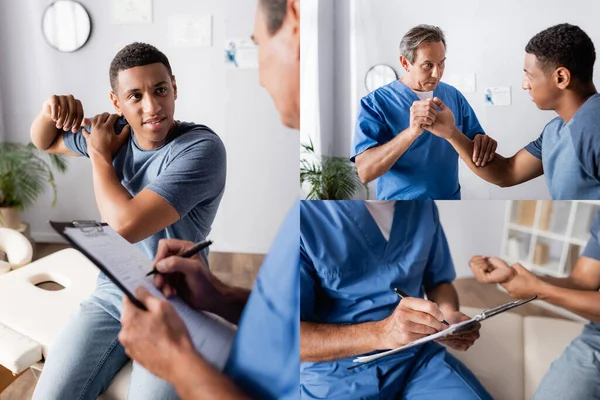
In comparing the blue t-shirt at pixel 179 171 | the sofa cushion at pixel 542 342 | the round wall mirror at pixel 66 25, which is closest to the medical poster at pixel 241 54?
the blue t-shirt at pixel 179 171

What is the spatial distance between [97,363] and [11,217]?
33 centimetres

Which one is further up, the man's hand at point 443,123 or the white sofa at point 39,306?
the man's hand at point 443,123

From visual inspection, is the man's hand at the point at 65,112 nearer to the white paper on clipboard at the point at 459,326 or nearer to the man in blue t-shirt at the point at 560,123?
the man in blue t-shirt at the point at 560,123

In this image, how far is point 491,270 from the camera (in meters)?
1.35

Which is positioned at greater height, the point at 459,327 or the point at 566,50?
the point at 566,50

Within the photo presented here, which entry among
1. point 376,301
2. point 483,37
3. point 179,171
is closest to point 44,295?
point 179,171

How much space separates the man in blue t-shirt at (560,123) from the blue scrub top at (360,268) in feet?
0.69

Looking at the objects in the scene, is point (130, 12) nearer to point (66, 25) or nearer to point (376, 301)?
point (66, 25)

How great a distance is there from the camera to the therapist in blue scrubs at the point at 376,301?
1.33 meters

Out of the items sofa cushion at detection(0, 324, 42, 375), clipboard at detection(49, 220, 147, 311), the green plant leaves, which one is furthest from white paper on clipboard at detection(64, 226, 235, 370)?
sofa cushion at detection(0, 324, 42, 375)

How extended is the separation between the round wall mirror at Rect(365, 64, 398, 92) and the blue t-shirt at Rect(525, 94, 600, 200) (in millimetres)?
347

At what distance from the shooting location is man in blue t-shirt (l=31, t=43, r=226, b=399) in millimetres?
961

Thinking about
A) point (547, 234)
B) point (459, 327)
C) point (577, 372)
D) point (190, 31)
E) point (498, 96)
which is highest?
point (190, 31)

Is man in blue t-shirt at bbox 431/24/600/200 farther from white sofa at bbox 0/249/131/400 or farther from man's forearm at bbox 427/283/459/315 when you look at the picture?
white sofa at bbox 0/249/131/400
